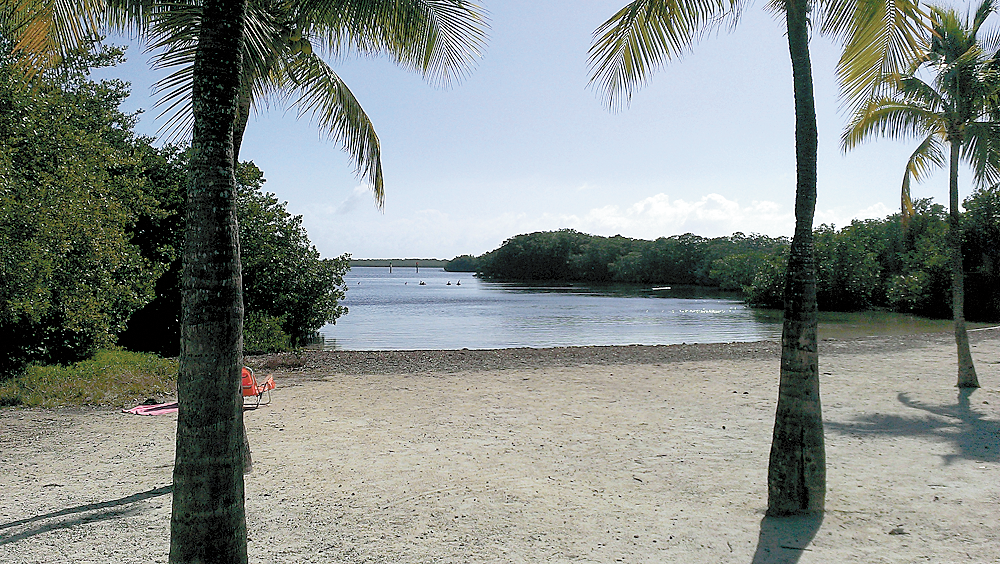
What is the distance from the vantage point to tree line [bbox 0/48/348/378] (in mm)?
8656

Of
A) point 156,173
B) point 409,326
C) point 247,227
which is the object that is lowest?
point 409,326

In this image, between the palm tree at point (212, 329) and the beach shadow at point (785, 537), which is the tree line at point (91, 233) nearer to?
the palm tree at point (212, 329)

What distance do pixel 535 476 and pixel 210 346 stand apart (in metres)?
4.15

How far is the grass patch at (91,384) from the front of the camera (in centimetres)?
984

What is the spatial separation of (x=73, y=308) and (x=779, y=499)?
9730 mm

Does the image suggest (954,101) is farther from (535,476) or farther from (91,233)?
(91,233)

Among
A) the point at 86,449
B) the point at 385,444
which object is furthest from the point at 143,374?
the point at 385,444

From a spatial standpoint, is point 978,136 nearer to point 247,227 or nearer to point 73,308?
point 73,308

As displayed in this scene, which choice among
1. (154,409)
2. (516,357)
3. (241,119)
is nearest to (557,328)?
(516,357)

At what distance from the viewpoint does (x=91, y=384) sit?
10.5 meters

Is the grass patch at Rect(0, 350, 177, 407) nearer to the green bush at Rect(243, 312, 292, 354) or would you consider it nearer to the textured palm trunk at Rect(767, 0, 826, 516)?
the green bush at Rect(243, 312, 292, 354)

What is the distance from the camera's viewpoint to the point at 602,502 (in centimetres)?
569

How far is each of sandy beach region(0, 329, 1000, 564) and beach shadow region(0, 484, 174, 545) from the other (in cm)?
2

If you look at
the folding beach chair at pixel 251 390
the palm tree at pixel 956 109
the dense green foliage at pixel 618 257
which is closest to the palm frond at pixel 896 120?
the palm tree at pixel 956 109
